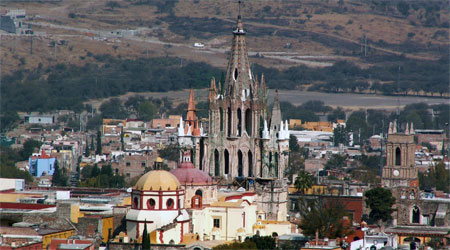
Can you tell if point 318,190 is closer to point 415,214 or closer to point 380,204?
point 380,204

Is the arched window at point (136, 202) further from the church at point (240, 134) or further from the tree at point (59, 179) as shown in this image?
the tree at point (59, 179)

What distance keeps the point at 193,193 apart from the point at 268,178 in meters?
8.02

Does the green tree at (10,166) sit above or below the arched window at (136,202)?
above

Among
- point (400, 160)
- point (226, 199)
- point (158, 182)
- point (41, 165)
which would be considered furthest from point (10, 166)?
point (158, 182)

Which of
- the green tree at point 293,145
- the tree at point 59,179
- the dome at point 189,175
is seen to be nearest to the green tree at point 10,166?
the tree at point 59,179

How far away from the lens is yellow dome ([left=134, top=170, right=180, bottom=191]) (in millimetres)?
67500

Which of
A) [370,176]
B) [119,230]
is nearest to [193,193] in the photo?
[119,230]

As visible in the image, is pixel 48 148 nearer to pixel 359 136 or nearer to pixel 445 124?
pixel 359 136

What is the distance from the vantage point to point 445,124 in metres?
190

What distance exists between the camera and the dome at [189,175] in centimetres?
7225

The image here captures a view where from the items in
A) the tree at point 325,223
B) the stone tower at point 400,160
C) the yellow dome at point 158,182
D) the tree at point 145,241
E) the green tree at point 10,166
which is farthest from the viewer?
the green tree at point 10,166

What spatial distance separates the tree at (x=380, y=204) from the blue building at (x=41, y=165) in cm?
5078

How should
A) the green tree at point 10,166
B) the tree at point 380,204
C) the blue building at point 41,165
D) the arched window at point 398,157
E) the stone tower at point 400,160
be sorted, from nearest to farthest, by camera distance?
the tree at point 380,204 < the stone tower at point 400,160 < the arched window at point 398,157 < the green tree at point 10,166 < the blue building at point 41,165

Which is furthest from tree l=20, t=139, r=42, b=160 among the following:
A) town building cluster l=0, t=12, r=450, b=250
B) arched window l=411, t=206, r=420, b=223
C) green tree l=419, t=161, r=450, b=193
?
arched window l=411, t=206, r=420, b=223
